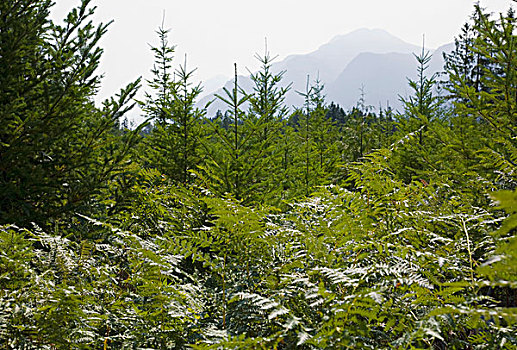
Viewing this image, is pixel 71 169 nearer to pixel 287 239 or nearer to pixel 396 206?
pixel 287 239

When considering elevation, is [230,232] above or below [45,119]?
below

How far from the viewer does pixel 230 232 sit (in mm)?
2260

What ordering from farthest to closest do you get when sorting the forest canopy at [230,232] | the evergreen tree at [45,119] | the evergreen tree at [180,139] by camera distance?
the evergreen tree at [180,139] < the evergreen tree at [45,119] < the forest canopy at [230,232]

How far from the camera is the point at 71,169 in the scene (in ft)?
12.9

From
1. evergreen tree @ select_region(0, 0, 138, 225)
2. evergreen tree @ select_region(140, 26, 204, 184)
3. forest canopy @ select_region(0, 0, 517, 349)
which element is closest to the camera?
forest canopy @ select_region(0, 0, 517, 349)

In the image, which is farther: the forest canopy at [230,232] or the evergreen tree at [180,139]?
the evergreen tree at [180,139]

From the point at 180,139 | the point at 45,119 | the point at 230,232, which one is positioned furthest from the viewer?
the point at 180,139

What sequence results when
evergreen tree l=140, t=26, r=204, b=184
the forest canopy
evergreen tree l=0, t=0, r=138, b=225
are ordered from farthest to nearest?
evergreen tree l=140, t=26, r=204, b=184
evergreen tree l=0, t=0, r=138, b=225
the forest canopy

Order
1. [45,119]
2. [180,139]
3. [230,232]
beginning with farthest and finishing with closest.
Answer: [180,139] < [45,119] < [230,232]

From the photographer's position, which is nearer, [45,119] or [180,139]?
[45,119]

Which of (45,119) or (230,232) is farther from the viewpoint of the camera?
(45,119)

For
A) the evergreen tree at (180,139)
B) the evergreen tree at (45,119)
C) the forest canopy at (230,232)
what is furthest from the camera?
the evergreen tree at (180,139)

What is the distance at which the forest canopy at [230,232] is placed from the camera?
1.62 metres

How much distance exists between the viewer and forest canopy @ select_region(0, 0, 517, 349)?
5.32 ft
